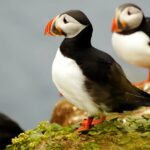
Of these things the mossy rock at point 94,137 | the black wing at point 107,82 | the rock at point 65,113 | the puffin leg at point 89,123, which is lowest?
the rock at point 65,113

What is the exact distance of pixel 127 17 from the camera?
8.84 metres

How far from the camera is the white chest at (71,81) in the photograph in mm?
6000

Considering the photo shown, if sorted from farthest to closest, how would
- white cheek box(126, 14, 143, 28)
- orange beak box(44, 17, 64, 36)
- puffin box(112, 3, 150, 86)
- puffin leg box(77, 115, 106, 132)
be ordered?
puffin box(112, 3, 150, 86), white cheek box(126, 14, 143, 28), puffin leg box(77, 115, 106, 132), orange beak box(44, 17, 64, 36)

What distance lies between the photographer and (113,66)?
19.8 ft

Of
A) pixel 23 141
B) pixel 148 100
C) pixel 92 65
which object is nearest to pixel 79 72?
pixel 92 65

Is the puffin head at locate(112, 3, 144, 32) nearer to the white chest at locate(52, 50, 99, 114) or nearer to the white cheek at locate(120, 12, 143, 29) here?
the white cheek at locate(120, 12, 143, 29)

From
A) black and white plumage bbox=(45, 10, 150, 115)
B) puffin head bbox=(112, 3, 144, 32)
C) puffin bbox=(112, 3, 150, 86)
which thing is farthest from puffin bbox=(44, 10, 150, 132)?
puffin bbox=(112, 3, 150, 86)

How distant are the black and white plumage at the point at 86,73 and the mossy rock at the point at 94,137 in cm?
29

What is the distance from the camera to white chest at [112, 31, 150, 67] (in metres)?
9.65

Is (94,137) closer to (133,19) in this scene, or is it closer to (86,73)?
(86,73)

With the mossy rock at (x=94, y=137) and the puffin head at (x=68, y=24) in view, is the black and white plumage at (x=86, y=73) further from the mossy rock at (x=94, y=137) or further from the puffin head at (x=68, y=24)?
the mossy rock at (x=94, y=137)

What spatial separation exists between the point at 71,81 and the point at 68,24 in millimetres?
539

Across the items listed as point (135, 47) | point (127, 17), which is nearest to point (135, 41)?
point (135, 47)

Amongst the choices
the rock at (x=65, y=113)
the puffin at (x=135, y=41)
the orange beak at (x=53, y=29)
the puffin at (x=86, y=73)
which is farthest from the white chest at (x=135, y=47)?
the orange beak at (x=53, y=29)
